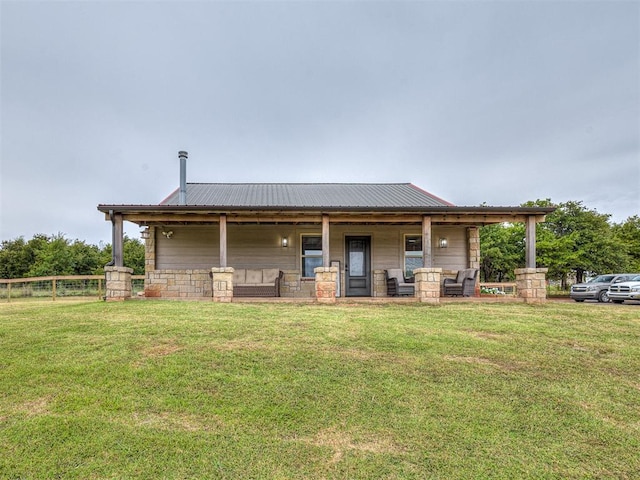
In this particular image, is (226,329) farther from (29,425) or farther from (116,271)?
(116,271)

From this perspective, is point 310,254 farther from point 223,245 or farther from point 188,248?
point 188,248

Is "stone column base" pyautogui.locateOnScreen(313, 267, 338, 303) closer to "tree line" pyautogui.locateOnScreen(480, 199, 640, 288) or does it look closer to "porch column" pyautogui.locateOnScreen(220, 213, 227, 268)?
"porch column" pyautogui.locateOnScreen(220, 213, 227, 268)

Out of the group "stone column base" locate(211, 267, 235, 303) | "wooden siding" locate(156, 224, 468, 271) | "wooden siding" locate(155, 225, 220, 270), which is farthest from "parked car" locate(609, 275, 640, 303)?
"wooden siding" locate(155, 225, 220, 270)

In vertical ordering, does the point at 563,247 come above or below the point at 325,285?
above

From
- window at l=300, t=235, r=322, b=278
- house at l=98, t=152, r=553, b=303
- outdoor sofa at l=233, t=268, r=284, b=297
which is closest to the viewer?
house at l=98, t=152, r=553, b=303

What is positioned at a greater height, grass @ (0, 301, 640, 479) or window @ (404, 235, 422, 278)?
window @ (404, 235, 422, 278)

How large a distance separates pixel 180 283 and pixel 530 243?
30.5 feet

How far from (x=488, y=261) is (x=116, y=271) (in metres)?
18.4

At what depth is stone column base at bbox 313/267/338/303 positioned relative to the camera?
759cm

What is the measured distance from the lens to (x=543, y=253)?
17906mm

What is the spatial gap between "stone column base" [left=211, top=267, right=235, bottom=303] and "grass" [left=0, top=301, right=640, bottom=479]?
2.82 metres

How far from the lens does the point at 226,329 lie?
462cm

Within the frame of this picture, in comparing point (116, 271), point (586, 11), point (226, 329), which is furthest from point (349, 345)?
point (586, 11)

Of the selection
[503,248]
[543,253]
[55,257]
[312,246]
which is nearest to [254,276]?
[312,246]
